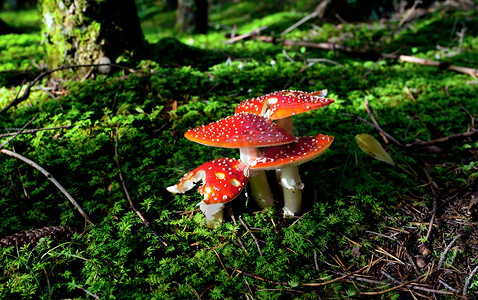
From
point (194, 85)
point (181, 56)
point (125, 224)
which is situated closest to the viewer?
point (125, 224)

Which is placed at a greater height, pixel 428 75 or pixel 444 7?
pixel 444 7

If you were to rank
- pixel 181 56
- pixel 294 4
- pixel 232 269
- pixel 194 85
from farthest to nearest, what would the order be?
pixel 294 4 < pixel 181 56 < pixel 194 85 < pixel 232 269

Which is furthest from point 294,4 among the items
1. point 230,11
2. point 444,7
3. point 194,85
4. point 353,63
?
point 194,85

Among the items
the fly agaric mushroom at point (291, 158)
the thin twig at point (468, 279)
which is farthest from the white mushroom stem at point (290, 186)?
the thin twig at point (468, 279)

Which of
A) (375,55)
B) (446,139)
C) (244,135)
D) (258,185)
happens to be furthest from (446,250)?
(375,55)

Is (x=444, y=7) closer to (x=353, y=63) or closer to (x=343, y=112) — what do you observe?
(x=353, y=63)
